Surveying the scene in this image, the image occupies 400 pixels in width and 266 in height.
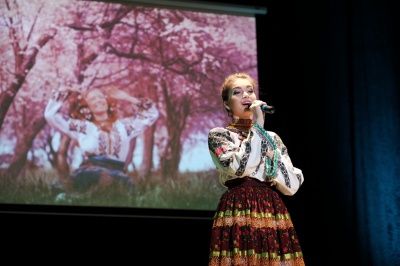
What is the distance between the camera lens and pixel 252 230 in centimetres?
238

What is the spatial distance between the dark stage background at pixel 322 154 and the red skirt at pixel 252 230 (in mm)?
1495

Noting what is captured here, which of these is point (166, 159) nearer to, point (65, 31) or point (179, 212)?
point (179, 212)

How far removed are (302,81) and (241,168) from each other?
1978 millimetres

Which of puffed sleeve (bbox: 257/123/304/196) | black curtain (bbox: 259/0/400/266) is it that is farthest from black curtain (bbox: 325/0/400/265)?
puffed sleeve (bbox: 257/123/304/196)

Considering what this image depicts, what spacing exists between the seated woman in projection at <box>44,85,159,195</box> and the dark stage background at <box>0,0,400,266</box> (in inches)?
10.0

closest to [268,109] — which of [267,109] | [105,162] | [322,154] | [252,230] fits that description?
[267,109]

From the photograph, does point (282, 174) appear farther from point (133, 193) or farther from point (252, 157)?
point (133, 193)

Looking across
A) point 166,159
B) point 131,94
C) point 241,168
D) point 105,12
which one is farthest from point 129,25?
point 241,168

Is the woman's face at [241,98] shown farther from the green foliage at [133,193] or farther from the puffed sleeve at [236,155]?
the green foliage at [133,193]

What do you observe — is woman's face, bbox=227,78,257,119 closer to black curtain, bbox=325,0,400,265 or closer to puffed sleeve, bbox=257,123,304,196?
puffed sleeve, bbox=257,123,304,196

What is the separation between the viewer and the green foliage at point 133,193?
3.64 m

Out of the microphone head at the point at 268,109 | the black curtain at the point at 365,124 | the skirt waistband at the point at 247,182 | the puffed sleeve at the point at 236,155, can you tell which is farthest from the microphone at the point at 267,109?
the black curtain at the point at 365,124

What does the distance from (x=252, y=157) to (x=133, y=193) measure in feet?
5.12

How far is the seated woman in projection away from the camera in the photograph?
3717 mm
